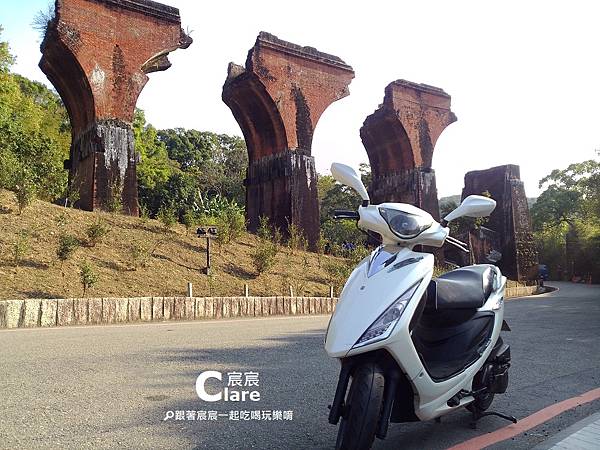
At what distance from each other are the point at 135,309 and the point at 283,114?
1221 centimetres

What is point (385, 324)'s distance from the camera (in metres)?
2.34

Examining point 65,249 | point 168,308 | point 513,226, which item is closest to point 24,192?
point 65,249

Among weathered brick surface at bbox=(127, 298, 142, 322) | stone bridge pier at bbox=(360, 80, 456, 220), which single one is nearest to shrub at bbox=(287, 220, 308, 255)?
stone bridge pier at bbox=(360, 80, 456, 220)

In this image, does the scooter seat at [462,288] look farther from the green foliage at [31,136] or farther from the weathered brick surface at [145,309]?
the green foliage at [31,136]

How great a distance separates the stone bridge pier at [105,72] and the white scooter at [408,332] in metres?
13.4

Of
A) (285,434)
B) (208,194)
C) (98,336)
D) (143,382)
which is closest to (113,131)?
(98,336)

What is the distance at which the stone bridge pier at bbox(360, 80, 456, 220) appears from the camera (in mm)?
22984

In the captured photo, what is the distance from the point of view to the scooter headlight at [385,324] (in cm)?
230

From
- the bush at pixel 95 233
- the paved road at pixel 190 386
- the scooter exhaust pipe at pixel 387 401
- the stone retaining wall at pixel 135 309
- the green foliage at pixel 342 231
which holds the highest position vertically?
the green foliage at pixel 342 231

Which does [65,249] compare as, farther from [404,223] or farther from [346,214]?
[404,223]

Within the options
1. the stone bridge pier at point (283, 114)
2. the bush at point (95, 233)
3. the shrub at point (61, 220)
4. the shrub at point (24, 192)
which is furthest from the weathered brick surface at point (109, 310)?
the stone bridge pier at point (283, 114)

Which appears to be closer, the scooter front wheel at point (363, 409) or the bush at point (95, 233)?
the scooter front wheel at point (363, 409)

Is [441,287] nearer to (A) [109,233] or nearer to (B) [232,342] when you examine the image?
(B) [232,342]

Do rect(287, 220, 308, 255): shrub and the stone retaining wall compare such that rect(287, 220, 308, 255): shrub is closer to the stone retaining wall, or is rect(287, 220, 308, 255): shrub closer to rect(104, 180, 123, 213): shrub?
rect(104, 180, 123, 213): shrub
